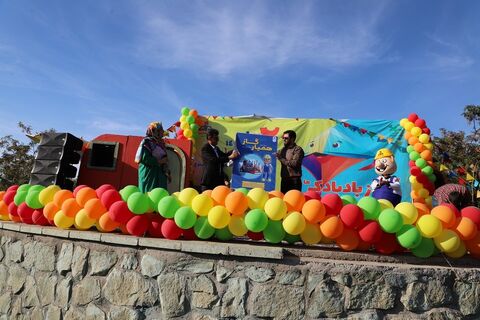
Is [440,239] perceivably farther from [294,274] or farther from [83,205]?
[83,205]

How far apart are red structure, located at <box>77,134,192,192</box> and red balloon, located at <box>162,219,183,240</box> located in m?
6.00

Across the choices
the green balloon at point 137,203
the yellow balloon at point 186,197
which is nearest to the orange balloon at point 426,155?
the yellow balloon at point 186,197

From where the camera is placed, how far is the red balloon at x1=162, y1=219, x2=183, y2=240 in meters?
2.88

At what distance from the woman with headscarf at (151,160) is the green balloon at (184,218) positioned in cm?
180

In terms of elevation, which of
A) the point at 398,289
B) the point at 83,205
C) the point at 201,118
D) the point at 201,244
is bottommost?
the point at 398,289

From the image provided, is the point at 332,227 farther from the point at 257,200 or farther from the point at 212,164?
the point at 212,164

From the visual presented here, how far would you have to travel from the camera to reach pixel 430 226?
8.66 feet

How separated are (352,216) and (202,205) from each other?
45.3 inches

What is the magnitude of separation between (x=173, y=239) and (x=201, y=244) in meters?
0.35

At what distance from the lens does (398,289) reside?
8.00 feet

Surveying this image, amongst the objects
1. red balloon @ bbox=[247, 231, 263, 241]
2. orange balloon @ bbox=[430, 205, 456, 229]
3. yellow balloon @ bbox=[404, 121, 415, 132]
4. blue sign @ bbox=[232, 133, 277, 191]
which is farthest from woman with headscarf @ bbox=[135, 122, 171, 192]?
yellow balloon @ bbox=[404, 121, 415, 132]

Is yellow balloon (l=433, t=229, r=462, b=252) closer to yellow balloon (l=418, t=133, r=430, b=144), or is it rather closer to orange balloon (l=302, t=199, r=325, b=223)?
orange balloon (l=302, t=199, r=325, b=223)

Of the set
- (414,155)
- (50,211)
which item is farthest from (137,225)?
(414,155)

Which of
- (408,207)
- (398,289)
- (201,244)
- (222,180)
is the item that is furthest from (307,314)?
(222,180)
